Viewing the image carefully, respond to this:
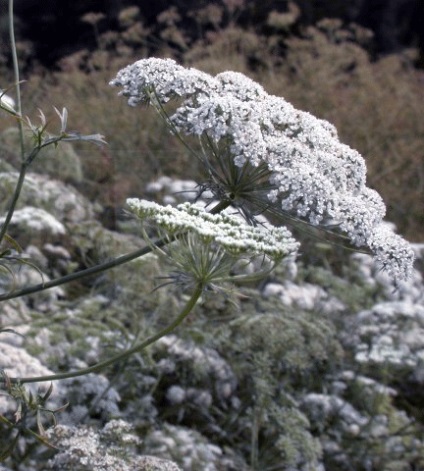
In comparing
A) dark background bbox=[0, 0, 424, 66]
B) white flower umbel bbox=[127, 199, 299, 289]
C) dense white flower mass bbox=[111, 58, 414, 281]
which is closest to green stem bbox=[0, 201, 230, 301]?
white flower umbel bbox=[127, 199, 299, 289]

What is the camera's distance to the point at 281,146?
96.7 inches

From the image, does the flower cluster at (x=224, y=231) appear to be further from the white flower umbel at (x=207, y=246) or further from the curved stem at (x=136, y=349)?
the curved stem at (x=136, y=349)

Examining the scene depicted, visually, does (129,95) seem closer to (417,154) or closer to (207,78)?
(207,78)

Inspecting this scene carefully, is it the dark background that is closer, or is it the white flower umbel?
the white flower umbel

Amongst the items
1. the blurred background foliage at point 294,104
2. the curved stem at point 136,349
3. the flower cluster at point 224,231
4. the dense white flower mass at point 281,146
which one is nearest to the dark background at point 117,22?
the blurred background foliage at point 294,104

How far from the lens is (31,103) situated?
9.95 metres

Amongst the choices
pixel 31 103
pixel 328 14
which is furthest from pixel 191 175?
pixel 328 14

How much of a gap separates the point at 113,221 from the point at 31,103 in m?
3.90

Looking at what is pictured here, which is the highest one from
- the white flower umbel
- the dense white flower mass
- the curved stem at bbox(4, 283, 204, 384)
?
the dense white flower mass

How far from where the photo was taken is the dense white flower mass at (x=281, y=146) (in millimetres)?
2381

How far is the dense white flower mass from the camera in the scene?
7.81ft

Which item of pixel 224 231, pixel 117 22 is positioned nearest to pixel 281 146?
pixel 224 231

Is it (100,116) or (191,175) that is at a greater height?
(100,116)

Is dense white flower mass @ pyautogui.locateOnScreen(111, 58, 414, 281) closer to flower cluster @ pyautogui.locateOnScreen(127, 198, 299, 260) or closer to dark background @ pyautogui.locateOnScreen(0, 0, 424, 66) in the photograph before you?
flower cluster @ pyautogui.locateOnScreen(127, 198, 299, 260)
